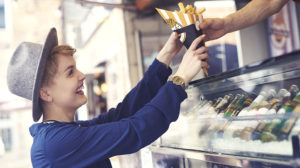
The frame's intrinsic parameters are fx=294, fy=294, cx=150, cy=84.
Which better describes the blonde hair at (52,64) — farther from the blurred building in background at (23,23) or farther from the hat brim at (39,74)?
the blurred building in background at (23,23)

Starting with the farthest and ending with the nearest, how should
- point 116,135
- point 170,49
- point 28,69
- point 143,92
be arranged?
point 143,92 → point 170,49 → point 28,69 → point 116,135

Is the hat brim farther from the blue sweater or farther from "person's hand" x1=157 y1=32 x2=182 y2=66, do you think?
"person's hand" x1=157 y1=32 x2=182 y2=66

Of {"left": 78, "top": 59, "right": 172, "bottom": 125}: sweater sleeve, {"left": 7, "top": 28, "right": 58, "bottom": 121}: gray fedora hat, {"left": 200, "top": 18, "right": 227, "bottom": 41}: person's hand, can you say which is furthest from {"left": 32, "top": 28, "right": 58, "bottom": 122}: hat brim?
{"left": 200, "top": 18, "right": 227, "bottom": 41}: person's hand

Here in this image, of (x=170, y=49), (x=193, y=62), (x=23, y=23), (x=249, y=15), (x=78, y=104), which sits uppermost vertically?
(x=23, y=23)

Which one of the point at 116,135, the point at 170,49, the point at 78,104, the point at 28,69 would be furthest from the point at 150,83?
the point at 28,69

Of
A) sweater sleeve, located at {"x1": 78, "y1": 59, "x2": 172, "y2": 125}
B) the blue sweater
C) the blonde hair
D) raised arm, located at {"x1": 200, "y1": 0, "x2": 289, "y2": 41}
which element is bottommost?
the blue sweater

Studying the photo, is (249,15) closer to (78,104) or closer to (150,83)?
(150,83)

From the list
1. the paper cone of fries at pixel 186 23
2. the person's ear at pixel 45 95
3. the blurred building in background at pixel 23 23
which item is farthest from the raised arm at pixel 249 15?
the blurred building in background at pixel 23 23

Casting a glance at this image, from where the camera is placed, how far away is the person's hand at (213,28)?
145 centimetres

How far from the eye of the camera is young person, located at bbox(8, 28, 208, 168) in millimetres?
1169

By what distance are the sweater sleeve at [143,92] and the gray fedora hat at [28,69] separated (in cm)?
39

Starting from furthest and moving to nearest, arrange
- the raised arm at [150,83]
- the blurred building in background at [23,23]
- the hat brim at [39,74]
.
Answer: the blurred building in background at [23,23] < the raised arm at [150,83] < the hat brim at [39,74]

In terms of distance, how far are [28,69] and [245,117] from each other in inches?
41.0

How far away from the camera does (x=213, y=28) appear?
Result: 1496 mm
